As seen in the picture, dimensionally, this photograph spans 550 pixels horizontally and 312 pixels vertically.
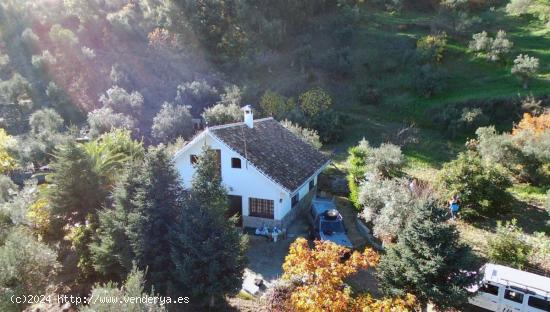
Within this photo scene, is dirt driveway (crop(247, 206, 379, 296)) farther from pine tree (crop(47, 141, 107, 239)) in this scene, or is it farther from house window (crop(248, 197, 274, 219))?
pine tree (crop(47, 141, 107, 239))

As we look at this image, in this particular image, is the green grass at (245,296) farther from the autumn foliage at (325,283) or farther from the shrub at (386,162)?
the shrub at (386,162)

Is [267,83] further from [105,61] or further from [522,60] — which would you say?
[522,60]

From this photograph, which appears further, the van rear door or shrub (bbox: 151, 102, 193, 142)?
shrub (bbox: 151, 102, 193, 142)

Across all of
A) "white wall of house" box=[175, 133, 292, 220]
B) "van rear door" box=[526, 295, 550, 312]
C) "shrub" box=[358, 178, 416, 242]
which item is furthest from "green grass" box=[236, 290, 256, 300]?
"van rear door" box=[526, 295, 550, 312]

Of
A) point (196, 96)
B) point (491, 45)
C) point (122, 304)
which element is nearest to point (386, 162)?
point (122, 304)

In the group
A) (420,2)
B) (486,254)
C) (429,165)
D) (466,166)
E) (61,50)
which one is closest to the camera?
(486,254)

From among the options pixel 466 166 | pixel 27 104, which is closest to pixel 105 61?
pixel 27 104
